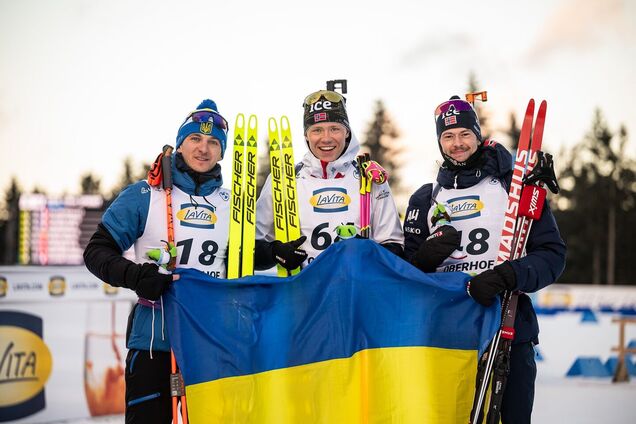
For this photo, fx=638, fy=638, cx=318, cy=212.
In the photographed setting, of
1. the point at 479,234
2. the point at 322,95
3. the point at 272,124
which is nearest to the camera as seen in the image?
the point at 479,234

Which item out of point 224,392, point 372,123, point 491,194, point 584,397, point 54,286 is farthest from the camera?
point 372,123

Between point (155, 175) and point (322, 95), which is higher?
point (322, 95)

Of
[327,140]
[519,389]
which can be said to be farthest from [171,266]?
[519,389]

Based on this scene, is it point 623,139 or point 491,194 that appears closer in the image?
point 491,194

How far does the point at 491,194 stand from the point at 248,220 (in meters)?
1.56

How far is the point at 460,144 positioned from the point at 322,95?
103 centimetres

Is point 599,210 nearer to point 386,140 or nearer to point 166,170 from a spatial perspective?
point 386,140

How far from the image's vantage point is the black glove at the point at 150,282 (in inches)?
141

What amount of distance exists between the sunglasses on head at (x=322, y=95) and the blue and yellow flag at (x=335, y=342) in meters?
1.20

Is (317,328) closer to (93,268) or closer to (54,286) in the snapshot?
(93,268)

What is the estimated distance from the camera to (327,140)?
171 inches

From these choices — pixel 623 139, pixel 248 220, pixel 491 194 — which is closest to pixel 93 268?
pixel 248 220

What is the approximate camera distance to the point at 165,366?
3.79 metres

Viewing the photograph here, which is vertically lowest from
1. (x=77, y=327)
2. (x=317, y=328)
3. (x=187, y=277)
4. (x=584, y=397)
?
(x=584, y=397)
